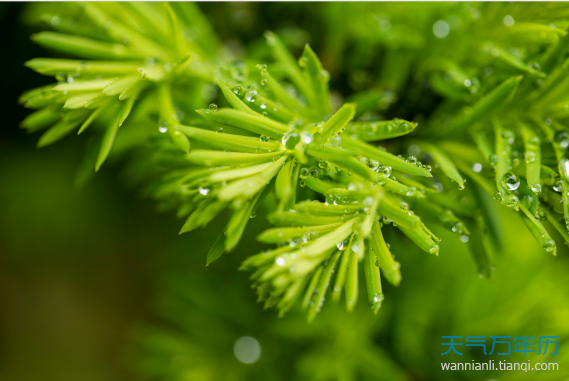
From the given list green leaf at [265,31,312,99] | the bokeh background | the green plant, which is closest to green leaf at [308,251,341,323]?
the green plant

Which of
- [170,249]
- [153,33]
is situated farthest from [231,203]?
[170,249]

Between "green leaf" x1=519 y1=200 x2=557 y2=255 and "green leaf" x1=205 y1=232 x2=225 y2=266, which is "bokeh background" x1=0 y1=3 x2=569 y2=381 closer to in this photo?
"green leaf" x1=519 y1=200 x2=557 y2=255

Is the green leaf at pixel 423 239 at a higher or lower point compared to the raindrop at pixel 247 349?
higher

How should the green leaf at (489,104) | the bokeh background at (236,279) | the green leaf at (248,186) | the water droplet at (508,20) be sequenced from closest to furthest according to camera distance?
1. the green leaf at (248,186)
2. the green leaf at (489,104)
3. the water droplet at (508,20)
4. the bokeh background at (236,279)

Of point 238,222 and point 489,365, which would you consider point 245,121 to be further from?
point 489,365

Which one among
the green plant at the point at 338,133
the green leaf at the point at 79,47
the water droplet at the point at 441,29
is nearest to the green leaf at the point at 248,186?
the green plant at the point at 338,133

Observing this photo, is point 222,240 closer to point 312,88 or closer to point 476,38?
point 312,88

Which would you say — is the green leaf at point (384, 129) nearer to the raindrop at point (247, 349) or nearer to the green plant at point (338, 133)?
the green plant at point (338, 133)
